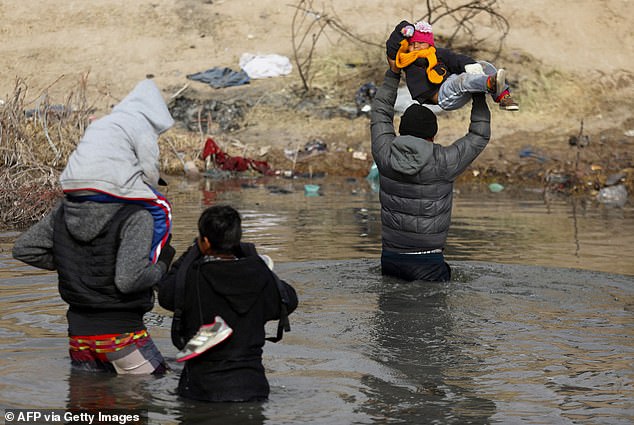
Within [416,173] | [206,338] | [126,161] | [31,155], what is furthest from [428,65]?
[31,155]

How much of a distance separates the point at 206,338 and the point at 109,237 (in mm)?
775

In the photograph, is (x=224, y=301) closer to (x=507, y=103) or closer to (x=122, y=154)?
Answer: (x=122, y=154)

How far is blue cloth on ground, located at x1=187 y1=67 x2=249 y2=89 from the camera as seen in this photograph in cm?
2341

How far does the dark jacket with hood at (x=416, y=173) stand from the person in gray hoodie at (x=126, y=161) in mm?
3256

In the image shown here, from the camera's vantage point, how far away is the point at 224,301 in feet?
17.9

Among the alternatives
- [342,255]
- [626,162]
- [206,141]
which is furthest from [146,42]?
[342,255]

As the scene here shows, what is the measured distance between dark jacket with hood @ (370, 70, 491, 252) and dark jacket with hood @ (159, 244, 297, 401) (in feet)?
11.1

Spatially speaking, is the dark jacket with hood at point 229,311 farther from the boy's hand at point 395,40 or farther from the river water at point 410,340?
the boy's hand at point 395,40

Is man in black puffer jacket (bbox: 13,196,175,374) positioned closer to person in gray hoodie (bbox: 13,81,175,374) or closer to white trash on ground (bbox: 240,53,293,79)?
person in gray hoodie (bbox: 13,81,175,374)

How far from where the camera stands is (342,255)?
1139cm

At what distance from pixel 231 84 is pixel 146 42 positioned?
10.8ft

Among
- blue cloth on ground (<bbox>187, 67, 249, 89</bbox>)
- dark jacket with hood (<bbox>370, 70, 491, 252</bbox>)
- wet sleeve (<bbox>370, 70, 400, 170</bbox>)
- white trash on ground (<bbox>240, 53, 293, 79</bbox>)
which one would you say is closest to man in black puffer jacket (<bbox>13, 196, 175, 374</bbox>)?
dark jacket with hood (<bbox>370, 70, 491, 252</bbox>)

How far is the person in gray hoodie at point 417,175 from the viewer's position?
8836mm

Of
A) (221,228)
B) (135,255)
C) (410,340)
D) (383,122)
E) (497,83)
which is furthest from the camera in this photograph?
(383,122)
